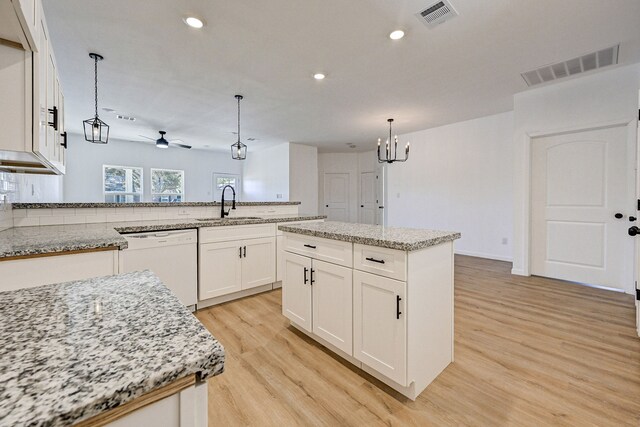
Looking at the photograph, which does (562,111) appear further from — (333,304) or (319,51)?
(333,304)

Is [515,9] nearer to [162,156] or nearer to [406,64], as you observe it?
[406,64]

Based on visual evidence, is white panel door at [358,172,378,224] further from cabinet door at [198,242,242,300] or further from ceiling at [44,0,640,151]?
cabinet door at [198,242,242,300]

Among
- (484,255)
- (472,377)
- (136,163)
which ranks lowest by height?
(472,377)

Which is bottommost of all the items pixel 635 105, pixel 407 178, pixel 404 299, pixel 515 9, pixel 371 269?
pixel 404 299

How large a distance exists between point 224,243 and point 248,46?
1.99 meters

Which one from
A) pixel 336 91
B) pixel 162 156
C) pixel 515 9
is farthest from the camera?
pixel 162 156

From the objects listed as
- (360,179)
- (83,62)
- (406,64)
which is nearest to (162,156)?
(83,62)

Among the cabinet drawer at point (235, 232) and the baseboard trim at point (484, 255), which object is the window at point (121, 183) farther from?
the baseboard trim at point (484, 255)

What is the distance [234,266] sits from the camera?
303cm

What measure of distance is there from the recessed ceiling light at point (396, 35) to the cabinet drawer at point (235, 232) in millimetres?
2267

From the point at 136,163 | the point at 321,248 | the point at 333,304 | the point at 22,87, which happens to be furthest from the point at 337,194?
the point at 22,87

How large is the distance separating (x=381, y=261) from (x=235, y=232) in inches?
A: 74.0

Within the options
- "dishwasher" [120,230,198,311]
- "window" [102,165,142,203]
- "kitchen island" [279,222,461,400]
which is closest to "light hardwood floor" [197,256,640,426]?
"kitchen island" [279,222,461,400]

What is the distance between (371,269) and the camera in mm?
1687
